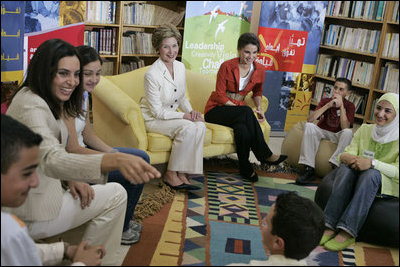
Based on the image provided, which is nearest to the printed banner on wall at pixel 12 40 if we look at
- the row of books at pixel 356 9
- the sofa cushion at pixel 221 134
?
the sofa cushion at pixel 221 134

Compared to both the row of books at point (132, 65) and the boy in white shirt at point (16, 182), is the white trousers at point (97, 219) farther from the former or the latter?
the row of books at point (132, 65)

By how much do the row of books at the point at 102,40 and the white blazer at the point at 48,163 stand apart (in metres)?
2.59

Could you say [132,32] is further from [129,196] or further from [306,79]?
[129,196]

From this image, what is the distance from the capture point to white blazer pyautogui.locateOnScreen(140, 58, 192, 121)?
3.28m

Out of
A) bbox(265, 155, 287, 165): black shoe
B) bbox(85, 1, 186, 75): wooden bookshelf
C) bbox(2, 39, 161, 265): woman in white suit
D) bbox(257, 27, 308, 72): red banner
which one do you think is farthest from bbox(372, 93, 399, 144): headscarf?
bbox(85, 1, 186, 75): wooden bookshelf

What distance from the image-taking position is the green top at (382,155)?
228cm

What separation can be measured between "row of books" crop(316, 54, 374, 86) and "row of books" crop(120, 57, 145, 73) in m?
1.66

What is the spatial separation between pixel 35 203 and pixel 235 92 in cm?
222

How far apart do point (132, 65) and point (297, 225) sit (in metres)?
3.41

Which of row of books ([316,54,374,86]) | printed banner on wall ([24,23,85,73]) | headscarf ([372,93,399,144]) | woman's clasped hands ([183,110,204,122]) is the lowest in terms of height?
woman's clasped hands ([183,110,204,122])

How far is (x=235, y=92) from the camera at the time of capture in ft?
12.4

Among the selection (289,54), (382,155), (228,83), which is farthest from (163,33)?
(289,54)

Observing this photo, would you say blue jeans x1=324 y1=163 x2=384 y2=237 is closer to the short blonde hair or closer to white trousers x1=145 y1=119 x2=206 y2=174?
white trousers x1=145 y1=119 x2=206 y2=174

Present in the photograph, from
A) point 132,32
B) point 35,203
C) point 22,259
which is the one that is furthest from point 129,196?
point 132,32
